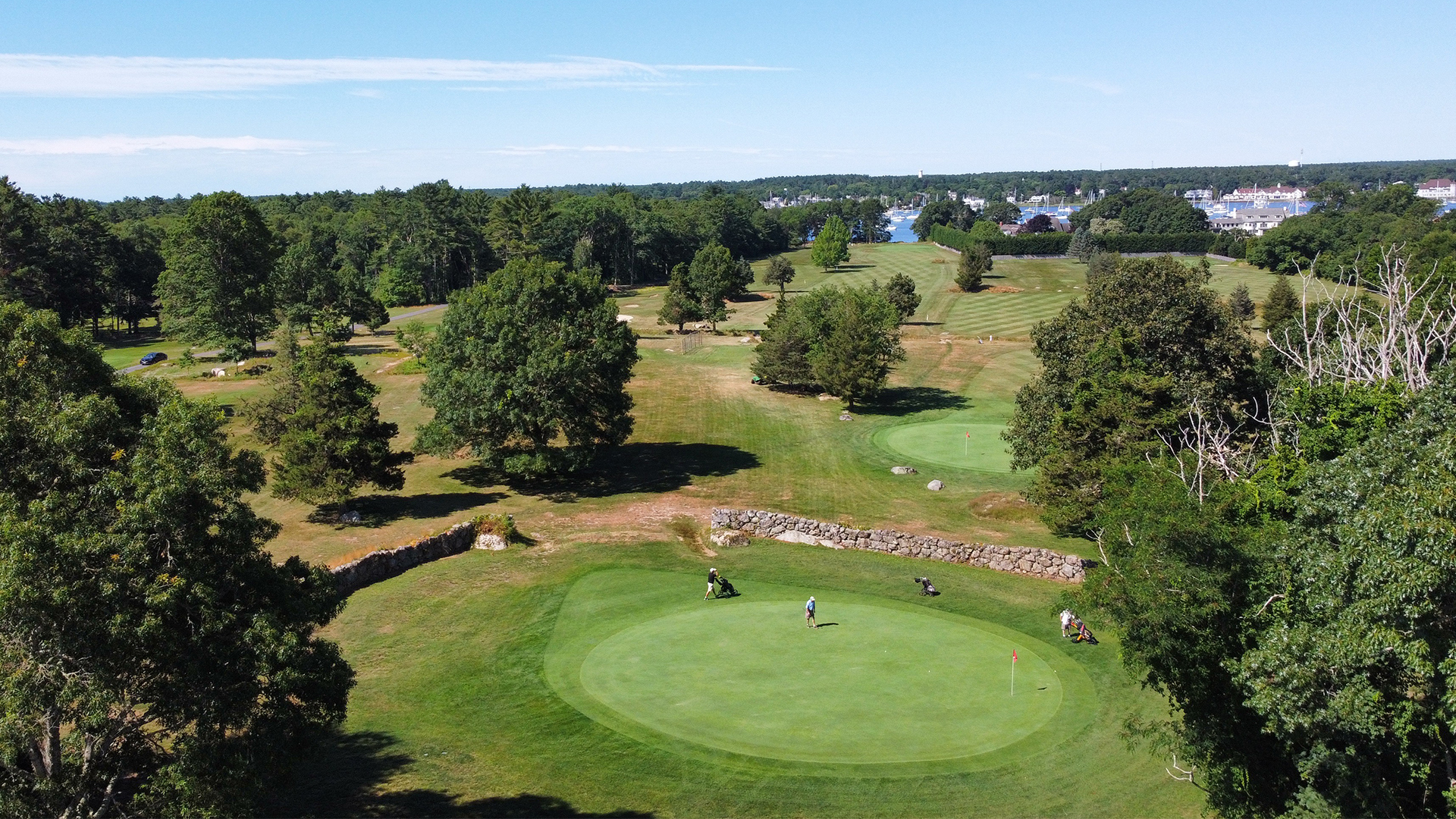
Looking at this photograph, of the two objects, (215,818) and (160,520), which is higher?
(160,520)

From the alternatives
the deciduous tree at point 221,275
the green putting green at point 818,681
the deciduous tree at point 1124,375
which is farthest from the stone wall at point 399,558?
the deciduous tree at point 221,275

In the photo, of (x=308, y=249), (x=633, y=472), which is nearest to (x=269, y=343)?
(x=308, y=249)

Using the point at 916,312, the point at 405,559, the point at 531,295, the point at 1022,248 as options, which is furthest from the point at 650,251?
the point at 405,559

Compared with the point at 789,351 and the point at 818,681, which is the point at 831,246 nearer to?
the point at 789,351

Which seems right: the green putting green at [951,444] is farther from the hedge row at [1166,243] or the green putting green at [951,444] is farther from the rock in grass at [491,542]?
the hedge row at [1166,243]

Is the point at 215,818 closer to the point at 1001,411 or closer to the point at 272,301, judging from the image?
the point at 1001,411

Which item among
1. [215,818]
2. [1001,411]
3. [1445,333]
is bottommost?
[1001,411]
